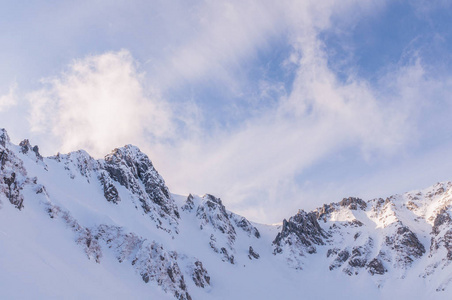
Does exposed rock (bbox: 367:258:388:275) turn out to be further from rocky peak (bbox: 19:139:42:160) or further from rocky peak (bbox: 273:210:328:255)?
rocky peak (bbox: 19:139:42:160)

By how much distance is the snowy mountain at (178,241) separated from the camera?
3859 cm

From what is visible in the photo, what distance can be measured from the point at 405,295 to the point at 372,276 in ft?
39.6

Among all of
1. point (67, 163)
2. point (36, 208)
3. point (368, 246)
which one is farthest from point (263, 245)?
point (36, 208)

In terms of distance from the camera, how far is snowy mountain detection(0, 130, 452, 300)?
38594 mm

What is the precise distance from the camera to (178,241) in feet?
278

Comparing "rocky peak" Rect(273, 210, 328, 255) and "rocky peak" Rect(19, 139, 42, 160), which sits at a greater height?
"rocky peak" Rect(273, 210, 328, 255)

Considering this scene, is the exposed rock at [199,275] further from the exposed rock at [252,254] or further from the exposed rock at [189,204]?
the exposed rock at [189,204]

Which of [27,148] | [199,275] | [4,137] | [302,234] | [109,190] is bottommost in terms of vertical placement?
[199,275]

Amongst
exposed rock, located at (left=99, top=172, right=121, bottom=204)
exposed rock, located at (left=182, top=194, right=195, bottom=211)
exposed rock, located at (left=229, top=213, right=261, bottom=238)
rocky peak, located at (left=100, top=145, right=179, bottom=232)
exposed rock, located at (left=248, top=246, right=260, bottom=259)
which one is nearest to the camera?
exposed rock, located at (left=99, top=172, right=121, bottom=204)

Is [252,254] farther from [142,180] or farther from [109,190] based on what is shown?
[109,190]

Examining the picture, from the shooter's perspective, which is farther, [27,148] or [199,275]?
[199,275]

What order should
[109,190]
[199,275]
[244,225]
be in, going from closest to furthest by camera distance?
[199,275], [109,190], [244,225]

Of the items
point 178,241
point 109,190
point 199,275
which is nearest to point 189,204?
point 178,241

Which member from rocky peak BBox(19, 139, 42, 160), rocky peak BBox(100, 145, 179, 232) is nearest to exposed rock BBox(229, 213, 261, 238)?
rocky peak BBox(100, 145, 179, 232)
